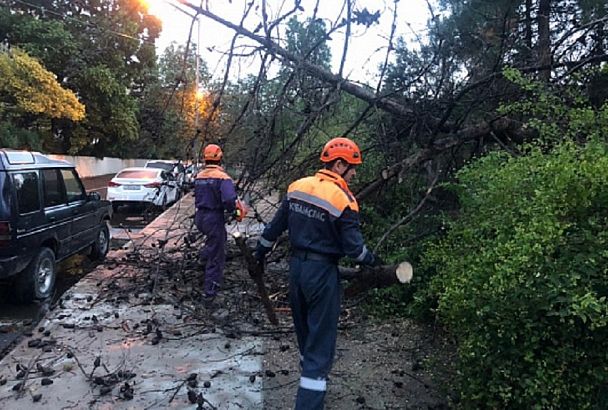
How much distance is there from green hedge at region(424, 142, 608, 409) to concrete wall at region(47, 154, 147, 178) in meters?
28.0

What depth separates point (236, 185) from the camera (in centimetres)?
654

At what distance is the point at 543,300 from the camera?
2.65 meters

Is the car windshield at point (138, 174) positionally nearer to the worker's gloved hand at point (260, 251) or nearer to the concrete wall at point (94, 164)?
the concrete wall at point (94, 164)

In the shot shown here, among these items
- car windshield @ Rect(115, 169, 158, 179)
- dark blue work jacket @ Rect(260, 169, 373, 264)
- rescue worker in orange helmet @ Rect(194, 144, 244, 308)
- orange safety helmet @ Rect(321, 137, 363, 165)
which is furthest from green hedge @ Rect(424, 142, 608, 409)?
car windshield @ Rect(115, 169, 158, 179)

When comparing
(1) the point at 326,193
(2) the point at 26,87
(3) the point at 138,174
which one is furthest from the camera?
(2) the point at 26,87

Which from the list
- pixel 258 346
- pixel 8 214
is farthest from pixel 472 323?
pixel 8 214

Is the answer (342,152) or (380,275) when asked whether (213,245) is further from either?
(342,152)

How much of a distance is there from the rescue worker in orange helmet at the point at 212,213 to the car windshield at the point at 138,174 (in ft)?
35.7

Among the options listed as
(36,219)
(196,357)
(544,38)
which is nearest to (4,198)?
(36,219)

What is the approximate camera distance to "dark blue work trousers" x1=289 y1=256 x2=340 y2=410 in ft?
10.9

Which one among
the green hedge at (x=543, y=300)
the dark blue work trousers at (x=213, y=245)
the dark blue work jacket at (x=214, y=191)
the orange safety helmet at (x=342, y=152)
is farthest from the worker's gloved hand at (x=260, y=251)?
the dark blue work trousers at (x=213, y=245)

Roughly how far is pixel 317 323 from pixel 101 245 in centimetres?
701

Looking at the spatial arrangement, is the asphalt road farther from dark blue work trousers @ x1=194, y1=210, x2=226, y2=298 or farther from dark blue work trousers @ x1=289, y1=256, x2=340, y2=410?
dark blue work trousers @ x1=289, y1=256, x2=340, y2=410

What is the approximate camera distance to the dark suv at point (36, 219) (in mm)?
6008
